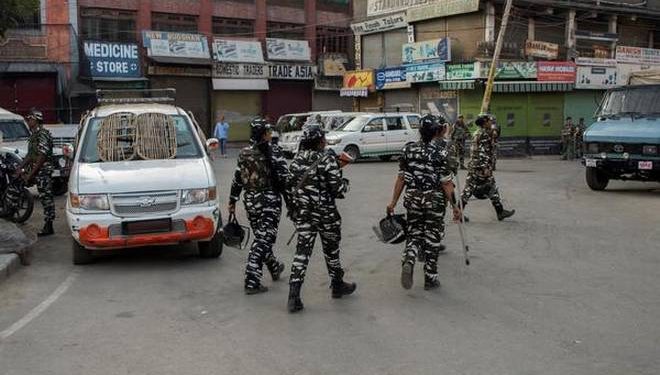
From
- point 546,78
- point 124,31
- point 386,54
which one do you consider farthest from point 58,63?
point 546,78

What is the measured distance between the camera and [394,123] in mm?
25094

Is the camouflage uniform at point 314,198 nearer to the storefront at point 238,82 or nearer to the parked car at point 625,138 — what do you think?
the parked car at point 625,138

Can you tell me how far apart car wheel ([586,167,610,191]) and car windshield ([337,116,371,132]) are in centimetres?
1030

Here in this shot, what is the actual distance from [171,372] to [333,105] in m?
35.7

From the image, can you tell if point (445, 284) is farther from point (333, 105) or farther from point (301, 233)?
point (333, 105)

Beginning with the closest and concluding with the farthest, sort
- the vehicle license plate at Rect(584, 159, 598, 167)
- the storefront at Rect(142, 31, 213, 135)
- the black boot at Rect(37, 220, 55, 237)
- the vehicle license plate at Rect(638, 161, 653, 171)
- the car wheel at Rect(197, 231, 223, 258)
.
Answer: the car wheel at Rect(197, 231, 223, 258) → the black boot at Rect(37, 220, 55, 237) → the vehicle license plate at Rect(638, 161, 653, 171) → the vehicle license plate at Rect(584, 159, 598, 167) → the storefront at Rect(142, 31, 213, 135)

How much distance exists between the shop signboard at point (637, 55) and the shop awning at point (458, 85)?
8.11m

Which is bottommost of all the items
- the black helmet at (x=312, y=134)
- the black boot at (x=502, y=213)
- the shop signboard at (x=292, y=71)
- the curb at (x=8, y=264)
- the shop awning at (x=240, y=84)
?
the curb at (x=8, y=264)

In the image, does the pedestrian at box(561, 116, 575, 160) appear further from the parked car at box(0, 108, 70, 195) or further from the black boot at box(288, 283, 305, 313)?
the black boot at box(288, 283, 305, 313)

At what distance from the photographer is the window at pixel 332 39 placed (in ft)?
126

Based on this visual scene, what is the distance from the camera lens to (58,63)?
97.7 feet

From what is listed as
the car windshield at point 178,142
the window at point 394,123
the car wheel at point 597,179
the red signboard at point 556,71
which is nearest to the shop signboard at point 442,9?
the red signboard at point 556,71

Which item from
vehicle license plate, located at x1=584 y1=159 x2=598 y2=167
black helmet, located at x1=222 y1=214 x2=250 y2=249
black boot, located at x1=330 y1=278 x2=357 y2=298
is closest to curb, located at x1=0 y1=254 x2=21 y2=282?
black helmet, located at x1=222 y1=214 x2=250 y2=249

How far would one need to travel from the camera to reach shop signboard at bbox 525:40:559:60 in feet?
94.4
